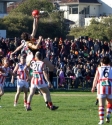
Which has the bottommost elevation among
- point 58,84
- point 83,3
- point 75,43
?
point 58,84

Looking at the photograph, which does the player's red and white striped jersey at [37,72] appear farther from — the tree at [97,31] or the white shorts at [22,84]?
the tree at [97,31]

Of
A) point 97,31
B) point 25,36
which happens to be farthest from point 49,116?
point 97,31

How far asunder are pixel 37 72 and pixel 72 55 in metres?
21.9

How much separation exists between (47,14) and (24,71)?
179 feet

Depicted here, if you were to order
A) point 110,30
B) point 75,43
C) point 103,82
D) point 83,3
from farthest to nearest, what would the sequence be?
point 83,3 < point 110,30 < point 75,43 < point 103,82

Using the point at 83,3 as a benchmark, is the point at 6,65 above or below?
below

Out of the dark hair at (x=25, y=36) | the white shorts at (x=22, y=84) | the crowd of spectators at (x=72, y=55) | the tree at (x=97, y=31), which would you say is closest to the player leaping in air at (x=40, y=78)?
the dark hair at (x=25, y=36)

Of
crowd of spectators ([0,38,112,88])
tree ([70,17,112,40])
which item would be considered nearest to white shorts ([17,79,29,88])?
crowd of spectators ([0,38,112,88])

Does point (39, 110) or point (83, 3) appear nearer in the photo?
point (39, 110)

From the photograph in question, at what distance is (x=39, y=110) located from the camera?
21.6 m

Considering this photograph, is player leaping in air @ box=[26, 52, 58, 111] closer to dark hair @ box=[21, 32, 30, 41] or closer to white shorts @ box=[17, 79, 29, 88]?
dark hair @ box=[21, 32, 30, 41]

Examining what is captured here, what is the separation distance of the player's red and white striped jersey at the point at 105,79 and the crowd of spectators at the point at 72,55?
2179cm

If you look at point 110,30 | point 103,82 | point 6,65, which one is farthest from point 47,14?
point 103,82

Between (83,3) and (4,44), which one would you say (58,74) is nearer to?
(4,44)
